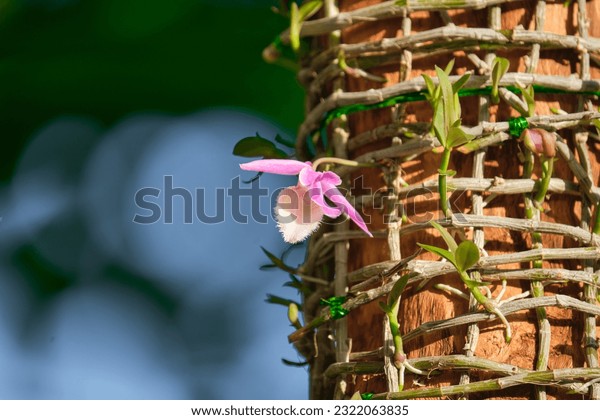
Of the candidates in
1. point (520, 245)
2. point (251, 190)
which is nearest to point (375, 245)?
point (520, 245)

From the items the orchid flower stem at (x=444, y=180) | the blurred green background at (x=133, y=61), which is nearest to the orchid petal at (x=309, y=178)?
the orchid flower stem at (x=444, y=180)

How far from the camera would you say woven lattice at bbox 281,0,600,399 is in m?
0.84

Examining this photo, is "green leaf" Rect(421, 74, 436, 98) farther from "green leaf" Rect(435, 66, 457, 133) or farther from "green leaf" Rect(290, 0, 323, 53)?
"green leaf" Rect(290, 0, 323, 53)

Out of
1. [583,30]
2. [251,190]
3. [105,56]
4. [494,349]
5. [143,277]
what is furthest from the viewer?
[143,277]

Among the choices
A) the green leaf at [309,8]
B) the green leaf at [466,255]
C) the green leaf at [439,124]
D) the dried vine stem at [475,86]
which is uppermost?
the green leaf at [309,8]

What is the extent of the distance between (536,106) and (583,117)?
0.15 ft

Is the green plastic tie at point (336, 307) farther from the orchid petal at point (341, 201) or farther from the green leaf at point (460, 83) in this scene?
the green leaf at point (460, 83)

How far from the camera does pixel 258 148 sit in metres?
1.07

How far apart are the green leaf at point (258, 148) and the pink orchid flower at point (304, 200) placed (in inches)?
7.2

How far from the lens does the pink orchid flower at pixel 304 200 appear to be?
2.80 feet

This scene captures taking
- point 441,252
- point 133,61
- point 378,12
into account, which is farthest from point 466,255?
point 133,61

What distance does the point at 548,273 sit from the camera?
847mm
